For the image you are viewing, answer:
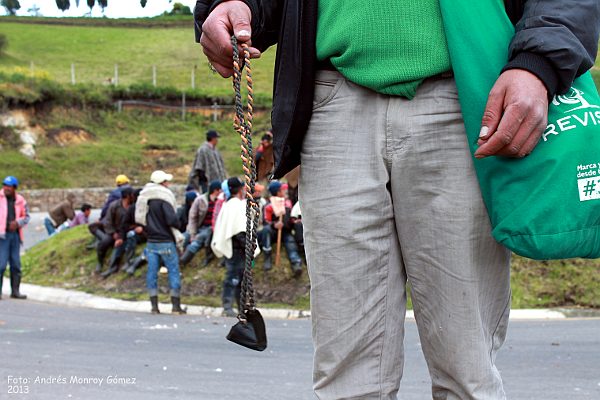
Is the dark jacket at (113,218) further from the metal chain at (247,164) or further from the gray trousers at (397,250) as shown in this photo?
the gray trousers at (397,250)

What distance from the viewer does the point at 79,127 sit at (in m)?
44.7

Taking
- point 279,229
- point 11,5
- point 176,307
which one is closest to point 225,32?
point 176,307

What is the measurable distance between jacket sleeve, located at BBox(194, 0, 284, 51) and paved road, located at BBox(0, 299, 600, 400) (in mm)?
3473

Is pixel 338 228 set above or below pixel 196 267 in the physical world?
above

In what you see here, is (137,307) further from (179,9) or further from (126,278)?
(179,9)

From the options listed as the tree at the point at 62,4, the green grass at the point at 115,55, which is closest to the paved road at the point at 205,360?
the green grass at the point at 115,55

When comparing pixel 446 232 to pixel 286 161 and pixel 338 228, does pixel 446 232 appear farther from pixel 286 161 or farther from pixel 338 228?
pixel 286 161

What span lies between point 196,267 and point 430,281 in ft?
40.1

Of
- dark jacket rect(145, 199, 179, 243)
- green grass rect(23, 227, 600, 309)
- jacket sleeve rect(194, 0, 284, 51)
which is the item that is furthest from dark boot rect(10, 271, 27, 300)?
jacket sleeve rect(194, 0, 284, 51)

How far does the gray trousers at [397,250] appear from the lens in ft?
7.36

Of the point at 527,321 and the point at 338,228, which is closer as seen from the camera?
the point at 338,228

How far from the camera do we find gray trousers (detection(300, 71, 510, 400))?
7.36 feet

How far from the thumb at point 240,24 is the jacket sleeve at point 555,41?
0.68m

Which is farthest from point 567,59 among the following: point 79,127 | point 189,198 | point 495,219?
point 79,127
